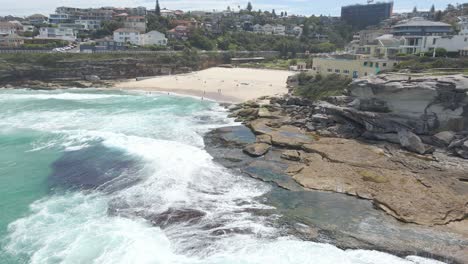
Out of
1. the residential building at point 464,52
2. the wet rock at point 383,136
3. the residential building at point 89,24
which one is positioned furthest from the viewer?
the residential building at point 89,24

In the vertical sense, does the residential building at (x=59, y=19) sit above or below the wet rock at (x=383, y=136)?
above

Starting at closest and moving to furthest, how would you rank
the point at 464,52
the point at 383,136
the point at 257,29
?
the point at 383,136, the point at 464,52, the point at 257,29

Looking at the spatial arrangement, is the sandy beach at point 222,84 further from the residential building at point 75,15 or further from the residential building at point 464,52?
the residential building at point 75,15

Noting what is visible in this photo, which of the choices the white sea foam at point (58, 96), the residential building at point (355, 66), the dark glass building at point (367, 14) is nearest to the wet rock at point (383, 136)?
the residential building at point (355, 66)

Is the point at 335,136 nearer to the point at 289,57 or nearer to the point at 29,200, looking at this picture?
the point at 29,200

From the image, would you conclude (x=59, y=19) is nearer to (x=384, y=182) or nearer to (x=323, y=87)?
(x=323, y=87)

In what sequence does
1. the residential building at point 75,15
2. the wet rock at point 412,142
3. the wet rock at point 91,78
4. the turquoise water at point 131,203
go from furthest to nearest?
the residential building at point 75,15
the wet rock at point 91,78
the wet rock at point 412,142
the turquoise water at point 131,203

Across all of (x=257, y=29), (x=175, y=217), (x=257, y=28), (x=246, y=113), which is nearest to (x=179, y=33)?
(x=257, y=29)

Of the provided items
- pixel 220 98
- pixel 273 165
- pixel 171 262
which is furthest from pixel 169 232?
pixel 220 98

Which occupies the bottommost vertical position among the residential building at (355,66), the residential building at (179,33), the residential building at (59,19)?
the residential building at (355,66)
